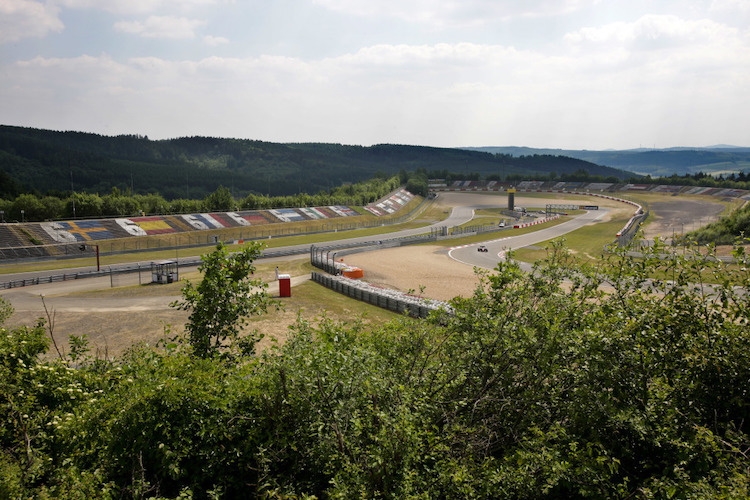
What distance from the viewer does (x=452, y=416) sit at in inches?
393

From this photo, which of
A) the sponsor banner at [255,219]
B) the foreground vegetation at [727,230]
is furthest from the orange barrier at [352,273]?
the sponsor banner at [255,219]

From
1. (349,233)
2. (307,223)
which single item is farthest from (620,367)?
(307,223)

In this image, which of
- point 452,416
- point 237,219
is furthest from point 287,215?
point 452,416

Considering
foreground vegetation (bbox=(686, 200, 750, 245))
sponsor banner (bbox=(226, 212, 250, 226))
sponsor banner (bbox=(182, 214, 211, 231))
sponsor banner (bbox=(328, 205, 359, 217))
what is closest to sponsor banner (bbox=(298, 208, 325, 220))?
sponsor banner (bbox=(328, 205, 359, 217))

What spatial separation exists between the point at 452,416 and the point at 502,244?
66.9m

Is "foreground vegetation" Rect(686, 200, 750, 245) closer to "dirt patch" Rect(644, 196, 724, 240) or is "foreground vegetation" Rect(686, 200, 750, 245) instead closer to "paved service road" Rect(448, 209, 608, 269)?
"dirt patch" Rect(644, 196, 724, 240)

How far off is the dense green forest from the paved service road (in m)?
36.0

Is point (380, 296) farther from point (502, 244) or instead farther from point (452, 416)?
point (502, 244)

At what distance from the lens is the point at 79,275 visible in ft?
164

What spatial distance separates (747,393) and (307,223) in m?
97.8

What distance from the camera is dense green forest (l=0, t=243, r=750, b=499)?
26.2 ft

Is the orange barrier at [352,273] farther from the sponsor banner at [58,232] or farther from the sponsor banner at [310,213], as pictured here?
the sponsor banner at [310,213]

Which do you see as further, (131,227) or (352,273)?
(131,227)

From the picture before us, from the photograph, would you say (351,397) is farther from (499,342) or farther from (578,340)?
(578,340)
